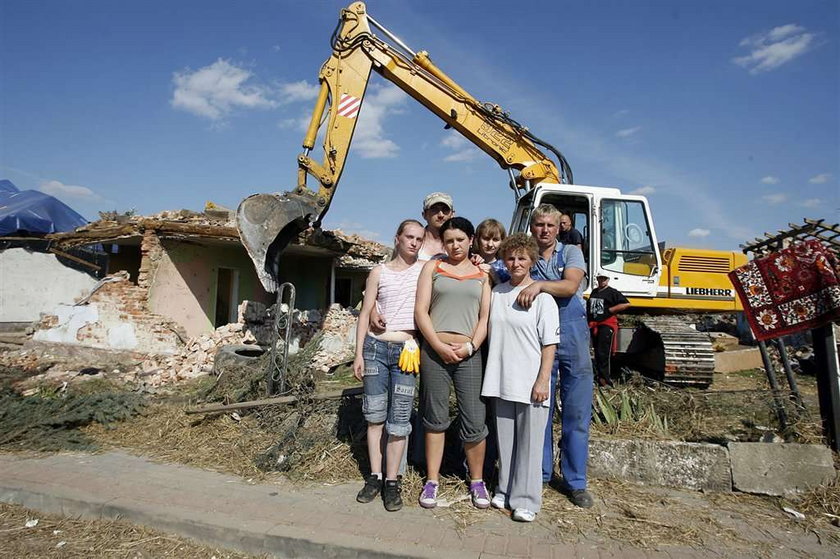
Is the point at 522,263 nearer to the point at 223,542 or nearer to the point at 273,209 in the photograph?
the point at 223,542

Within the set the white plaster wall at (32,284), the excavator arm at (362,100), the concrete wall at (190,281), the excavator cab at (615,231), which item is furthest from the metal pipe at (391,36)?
the white plaster wall at (32,284)

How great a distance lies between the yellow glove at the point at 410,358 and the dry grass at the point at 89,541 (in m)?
1.45

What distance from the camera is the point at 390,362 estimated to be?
10.7 ft

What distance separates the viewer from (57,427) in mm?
4828

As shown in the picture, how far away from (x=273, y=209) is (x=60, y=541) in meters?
5.10

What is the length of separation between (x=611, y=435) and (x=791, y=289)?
5.78ft

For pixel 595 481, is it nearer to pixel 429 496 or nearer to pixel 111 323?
pixel 429 496

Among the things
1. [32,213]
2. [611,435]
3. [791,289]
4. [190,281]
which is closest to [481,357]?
[611,435]

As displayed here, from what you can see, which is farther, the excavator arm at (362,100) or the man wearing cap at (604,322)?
the excavator arm at (362,100)

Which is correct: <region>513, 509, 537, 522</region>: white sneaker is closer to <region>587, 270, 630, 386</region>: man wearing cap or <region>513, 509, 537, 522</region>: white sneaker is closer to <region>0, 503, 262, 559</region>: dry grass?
<region>0, 503, 262, 559</region>: dry grass

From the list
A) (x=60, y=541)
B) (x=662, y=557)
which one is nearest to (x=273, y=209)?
(x=60, y=541)

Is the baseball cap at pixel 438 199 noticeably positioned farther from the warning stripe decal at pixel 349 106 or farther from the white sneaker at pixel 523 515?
the warning stripe decal at pixel 349 106

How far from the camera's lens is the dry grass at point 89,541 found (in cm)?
288

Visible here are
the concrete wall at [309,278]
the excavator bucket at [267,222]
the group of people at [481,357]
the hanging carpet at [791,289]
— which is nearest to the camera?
the group of people at [481,357]
